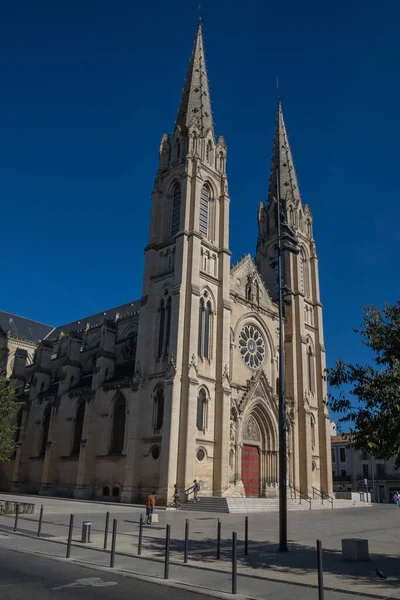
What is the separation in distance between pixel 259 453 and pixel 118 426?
11851 millimetres

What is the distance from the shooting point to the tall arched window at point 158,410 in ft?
108

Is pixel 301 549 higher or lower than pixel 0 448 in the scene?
lower

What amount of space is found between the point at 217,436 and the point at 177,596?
2612cm

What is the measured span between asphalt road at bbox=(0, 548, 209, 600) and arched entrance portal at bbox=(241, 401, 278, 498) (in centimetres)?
2907

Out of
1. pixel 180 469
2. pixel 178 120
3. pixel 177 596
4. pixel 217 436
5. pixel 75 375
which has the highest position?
pixel 178 120

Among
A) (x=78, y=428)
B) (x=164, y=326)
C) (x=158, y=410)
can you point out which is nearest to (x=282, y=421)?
(x=158, y=410)

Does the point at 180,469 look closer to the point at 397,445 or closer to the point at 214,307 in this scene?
the point at 214,307

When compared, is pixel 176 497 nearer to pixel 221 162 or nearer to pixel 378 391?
pixel 378 391

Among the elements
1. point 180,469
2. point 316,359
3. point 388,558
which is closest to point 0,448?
point 180,469

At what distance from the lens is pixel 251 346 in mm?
42062

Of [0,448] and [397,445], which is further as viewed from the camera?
[0,448]

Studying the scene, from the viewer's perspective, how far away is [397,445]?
12289 millimetres

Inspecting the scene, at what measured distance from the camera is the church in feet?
108

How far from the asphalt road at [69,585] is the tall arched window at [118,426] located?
26.2m
